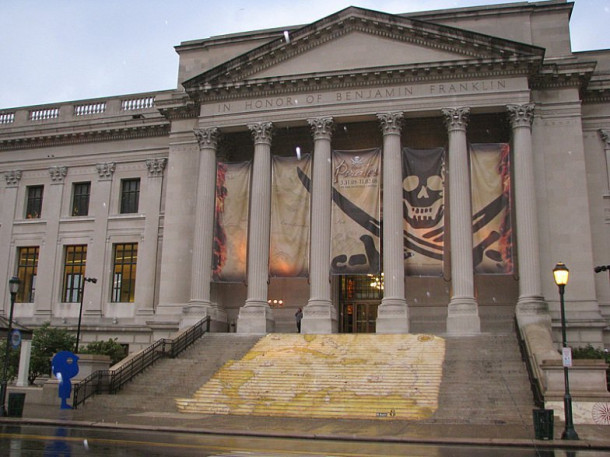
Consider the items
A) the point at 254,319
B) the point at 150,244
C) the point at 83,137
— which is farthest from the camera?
the point at 83,137

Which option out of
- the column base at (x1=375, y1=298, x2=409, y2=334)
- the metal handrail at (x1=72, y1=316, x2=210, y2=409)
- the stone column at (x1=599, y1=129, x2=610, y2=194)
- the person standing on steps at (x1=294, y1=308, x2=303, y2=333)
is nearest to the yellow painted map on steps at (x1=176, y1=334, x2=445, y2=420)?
the column base at (x1=375, y1=298, x2=409, y2=334)

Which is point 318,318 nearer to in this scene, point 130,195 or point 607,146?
point 130,195

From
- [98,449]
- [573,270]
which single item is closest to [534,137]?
[573,270]

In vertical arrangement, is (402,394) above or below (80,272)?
below

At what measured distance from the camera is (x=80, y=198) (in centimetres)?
4125

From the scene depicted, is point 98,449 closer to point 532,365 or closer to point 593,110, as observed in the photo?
point 532,365

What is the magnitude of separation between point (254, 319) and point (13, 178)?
20.9 metres

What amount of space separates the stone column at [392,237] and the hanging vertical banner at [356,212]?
698 millimetres

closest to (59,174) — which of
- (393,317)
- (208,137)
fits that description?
(208,137)

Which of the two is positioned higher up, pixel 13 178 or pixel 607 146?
pixel 13 178

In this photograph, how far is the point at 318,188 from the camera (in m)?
32.4

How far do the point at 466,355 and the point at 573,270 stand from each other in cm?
851

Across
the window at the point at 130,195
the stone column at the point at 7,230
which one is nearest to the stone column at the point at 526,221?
the window at the point at 130,195

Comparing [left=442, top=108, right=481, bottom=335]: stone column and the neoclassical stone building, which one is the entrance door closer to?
the neoclassical stone building
